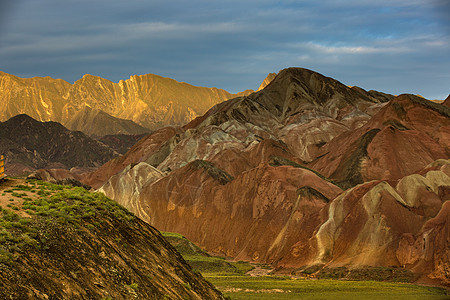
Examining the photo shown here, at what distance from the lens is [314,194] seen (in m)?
102

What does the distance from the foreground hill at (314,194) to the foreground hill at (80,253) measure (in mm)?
43877

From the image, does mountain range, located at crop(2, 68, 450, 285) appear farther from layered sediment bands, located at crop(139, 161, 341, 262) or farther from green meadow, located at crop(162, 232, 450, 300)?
green meadow, located at crop(162, 232, 450, 300)

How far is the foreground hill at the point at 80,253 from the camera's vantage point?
22.9 metres

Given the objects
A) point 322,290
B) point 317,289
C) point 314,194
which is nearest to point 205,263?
point 314,194

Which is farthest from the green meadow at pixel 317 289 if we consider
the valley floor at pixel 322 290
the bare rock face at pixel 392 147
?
the bare rock face at pixel 392 147

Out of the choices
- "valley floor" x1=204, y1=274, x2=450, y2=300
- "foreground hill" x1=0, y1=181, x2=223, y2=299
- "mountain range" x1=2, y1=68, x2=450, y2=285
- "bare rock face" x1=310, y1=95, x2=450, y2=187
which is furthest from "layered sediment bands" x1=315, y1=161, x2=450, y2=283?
"foreground hill" x1=0, y1=181, x2=223, y2=299

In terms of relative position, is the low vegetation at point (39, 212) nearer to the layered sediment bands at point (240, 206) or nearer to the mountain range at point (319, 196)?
the mountain range at point (319, 196)

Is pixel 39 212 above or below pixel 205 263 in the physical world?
above

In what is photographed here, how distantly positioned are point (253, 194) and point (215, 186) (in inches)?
712

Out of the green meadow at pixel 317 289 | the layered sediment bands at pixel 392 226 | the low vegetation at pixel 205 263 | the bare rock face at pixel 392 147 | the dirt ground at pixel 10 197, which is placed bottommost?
the low vegetation at pixel 205 263

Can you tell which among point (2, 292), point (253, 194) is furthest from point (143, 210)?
point (2, 292)

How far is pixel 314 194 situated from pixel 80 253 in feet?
256

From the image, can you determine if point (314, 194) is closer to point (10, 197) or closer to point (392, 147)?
point (392, 147)

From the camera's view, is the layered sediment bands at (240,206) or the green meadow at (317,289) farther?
the layered sediment bands at (240,206)
